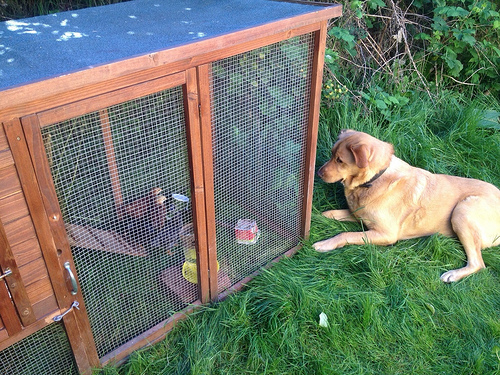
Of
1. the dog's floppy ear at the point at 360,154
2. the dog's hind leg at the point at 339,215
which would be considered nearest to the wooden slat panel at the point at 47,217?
the dog's floppy ear at the point at 360,154

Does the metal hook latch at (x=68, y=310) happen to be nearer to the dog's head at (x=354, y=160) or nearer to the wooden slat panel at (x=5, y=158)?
the wooden slat panel at (x=5, y=158)

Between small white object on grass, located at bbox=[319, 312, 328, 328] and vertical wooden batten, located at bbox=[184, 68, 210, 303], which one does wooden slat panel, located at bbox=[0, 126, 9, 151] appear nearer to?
vertical wooden batten, located at bbox=[184, 68, 210, 303]

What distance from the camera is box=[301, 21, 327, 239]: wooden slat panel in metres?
2.85

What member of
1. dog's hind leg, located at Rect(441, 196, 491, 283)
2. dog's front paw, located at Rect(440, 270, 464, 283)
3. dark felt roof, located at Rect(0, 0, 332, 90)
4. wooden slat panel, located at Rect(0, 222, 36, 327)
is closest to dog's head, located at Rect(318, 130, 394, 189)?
dog's hind leg, located at Rect(441, 196, 491, 283)

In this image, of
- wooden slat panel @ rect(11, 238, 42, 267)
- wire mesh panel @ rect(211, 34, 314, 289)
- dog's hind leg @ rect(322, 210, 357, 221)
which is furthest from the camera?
dog's hind leg @ rect(322, 210, 357, 221)

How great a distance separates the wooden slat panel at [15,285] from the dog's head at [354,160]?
2.28 m

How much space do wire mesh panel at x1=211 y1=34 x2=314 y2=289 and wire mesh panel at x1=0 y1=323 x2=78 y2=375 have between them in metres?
1.08

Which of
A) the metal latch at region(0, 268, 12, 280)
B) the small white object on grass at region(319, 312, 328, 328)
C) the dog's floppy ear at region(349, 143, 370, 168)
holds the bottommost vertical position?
the small white object on grass at region(319, 312, 328, 328)

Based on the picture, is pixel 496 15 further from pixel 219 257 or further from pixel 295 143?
pixel 219 257

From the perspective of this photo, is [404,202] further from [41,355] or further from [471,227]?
[41,355]

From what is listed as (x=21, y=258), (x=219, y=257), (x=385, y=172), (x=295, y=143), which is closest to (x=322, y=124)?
(x=385, y=172)

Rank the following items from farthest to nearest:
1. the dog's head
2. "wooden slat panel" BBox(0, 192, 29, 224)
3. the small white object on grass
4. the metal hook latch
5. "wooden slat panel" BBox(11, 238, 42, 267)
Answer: the dog's head → the small white object on grass → the metal hook latch → "wooden slat panel" BBox(11, 238, 42, 267) → "wooden slat panel" BBox(0, 192, 29, 224)

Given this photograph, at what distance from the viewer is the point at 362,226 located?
12.0 feet

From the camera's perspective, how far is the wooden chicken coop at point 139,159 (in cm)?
187
